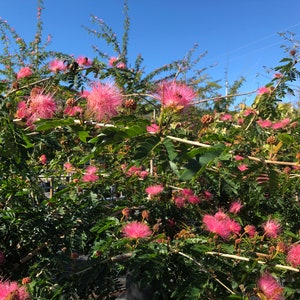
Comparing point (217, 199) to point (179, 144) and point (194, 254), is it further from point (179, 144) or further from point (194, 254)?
point (179, 144)

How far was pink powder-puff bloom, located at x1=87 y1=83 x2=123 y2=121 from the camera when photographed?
1.32 m

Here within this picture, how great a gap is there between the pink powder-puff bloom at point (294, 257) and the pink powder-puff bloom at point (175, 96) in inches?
36.4

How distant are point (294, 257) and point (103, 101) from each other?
1.15 meters

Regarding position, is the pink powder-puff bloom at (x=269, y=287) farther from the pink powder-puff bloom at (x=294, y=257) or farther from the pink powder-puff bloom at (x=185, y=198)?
the pink powder-puff bloom at (x=185, y=198)

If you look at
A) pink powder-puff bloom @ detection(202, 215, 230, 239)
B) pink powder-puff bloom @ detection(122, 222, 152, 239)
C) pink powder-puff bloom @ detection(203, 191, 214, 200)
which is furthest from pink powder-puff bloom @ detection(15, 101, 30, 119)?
pink powder-puff bloom @ detection(203, 191, 214, 200)

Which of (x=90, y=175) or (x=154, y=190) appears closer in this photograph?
(x=154, y=190)

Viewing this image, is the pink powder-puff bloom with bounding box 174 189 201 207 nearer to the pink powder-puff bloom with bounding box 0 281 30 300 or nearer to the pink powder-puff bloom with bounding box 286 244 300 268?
the pink powder-puff bloom with bounding box 286 244 300 268

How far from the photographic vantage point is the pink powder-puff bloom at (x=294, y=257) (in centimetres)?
153

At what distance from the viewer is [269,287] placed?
4.56 ft

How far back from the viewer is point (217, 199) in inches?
126

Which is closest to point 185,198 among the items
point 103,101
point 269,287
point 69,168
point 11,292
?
point 69,168

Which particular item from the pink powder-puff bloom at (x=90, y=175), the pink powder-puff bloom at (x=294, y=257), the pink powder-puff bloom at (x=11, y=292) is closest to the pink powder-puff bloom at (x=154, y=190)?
the pink powder-puff bloom at (x=90, y=175)

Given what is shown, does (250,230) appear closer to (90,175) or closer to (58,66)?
(90,175)

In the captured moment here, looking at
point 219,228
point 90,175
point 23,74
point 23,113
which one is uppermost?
point 23,74
